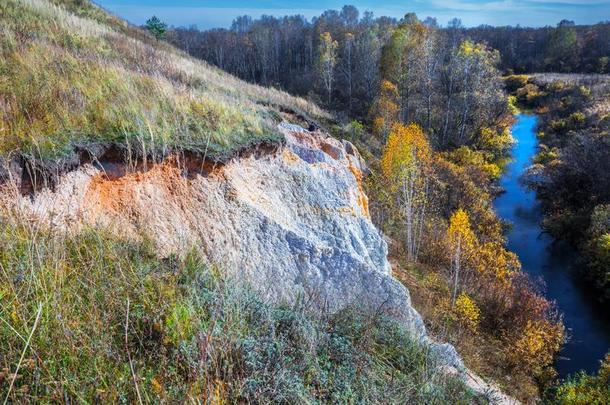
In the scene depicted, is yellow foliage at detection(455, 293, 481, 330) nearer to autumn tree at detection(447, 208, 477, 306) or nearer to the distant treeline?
autumn tree at detection(447, 208, 477, 306)

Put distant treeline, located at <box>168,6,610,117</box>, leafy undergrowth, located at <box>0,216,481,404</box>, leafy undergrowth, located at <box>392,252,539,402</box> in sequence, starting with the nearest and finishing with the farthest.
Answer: leafy undergrowth, located at <box>0,216,481,404</box> < leafy undergrowth, located at <box>392,252,539,402</box> < distant treeline, located at <box>168,6,610,117</box>

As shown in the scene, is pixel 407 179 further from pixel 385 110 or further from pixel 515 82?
pixel 515 82

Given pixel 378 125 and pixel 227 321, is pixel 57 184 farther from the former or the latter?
pixel 378 125

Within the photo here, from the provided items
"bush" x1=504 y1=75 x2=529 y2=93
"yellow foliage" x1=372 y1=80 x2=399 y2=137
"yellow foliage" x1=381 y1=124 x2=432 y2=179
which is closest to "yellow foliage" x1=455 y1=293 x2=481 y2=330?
"yellow foliage" x1=381 y1=124 x2=432 y2=179

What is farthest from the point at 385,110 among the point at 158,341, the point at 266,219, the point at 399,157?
the point at 158,341

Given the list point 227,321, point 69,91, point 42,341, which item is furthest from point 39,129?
point 227,321

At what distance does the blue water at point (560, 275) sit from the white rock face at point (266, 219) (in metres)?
11.3

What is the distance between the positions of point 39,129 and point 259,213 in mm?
3876

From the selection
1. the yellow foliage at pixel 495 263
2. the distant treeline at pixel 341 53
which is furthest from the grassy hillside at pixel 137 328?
Result: the distant treeline at pixel 341 53

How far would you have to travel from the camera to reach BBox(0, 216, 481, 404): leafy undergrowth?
2703 millimetres

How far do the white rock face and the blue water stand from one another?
11335 mm

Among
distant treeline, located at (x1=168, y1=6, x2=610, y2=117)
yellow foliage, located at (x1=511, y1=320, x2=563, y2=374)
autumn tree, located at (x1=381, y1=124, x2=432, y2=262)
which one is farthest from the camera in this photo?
distant treeline, located at (x1=168, y1=6, x2=610, y2=117)

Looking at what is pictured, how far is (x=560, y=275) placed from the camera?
70.8ft

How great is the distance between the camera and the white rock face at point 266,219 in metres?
5.55
